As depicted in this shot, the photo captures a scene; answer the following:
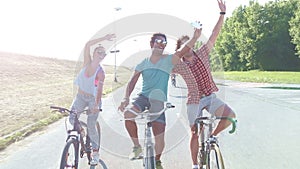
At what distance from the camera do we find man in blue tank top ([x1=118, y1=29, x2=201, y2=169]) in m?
4.84

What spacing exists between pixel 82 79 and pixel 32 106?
1038 cm

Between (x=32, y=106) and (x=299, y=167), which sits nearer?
(x=299, y=167)

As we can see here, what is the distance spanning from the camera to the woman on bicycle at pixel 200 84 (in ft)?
15.6

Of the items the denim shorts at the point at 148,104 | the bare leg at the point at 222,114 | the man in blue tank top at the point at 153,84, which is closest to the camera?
the bare leg at the point at 222,114

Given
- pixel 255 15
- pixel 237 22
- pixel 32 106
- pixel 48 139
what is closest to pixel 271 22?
pixel 255 15

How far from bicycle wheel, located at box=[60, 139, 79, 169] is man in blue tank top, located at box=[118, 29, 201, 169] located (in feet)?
2.53

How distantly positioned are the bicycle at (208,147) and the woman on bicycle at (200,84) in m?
0.09

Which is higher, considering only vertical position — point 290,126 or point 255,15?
point 255,15

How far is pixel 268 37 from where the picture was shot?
73.0 meters

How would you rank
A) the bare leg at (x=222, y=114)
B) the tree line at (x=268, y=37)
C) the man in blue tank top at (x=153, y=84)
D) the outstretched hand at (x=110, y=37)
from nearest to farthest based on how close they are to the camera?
the bare leg at (x=222, y=114) < the man in blue tank top at (x=153, y=84) < the outstretched hand at (x=110, y=37) < the tree line at (x=268, y=37)

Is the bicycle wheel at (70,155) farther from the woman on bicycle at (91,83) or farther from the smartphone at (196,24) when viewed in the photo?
the smartphone at (196,24)

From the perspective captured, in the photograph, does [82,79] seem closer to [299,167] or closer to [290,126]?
[299,167]

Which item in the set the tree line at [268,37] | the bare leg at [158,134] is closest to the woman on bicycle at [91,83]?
the bare leg at [158,134]

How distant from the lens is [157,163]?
5258 mm
